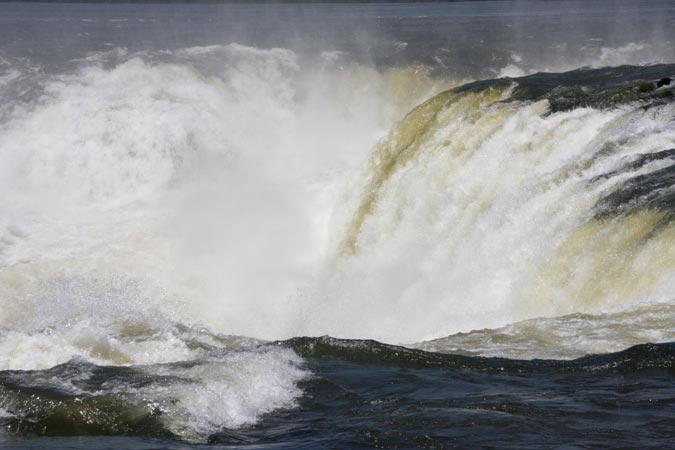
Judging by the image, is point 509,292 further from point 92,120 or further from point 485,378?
point 92,120

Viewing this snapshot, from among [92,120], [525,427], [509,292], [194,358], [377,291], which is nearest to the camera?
[525,427]

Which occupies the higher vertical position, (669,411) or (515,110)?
(515,110)

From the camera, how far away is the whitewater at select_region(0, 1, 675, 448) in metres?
6.88

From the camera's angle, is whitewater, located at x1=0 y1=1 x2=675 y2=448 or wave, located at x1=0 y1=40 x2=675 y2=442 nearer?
whitewater, located at x1=0 y1=1 x2=675 y2=448

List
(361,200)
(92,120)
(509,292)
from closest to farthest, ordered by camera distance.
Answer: (509,292) < (361,200) < (92,120)

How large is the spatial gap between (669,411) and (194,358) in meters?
3.26

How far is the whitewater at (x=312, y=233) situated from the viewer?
6.88 meters

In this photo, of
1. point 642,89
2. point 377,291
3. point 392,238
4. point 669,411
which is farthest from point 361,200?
point 669,411

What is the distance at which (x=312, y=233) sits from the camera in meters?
15.2

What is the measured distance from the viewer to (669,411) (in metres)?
6.21

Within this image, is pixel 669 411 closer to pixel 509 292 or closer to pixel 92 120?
pixel 509 292

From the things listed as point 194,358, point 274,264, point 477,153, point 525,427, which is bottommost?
point 525,427

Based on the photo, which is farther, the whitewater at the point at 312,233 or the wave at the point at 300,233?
the wave at the point at 300,233

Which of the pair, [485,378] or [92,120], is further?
[92,120]
